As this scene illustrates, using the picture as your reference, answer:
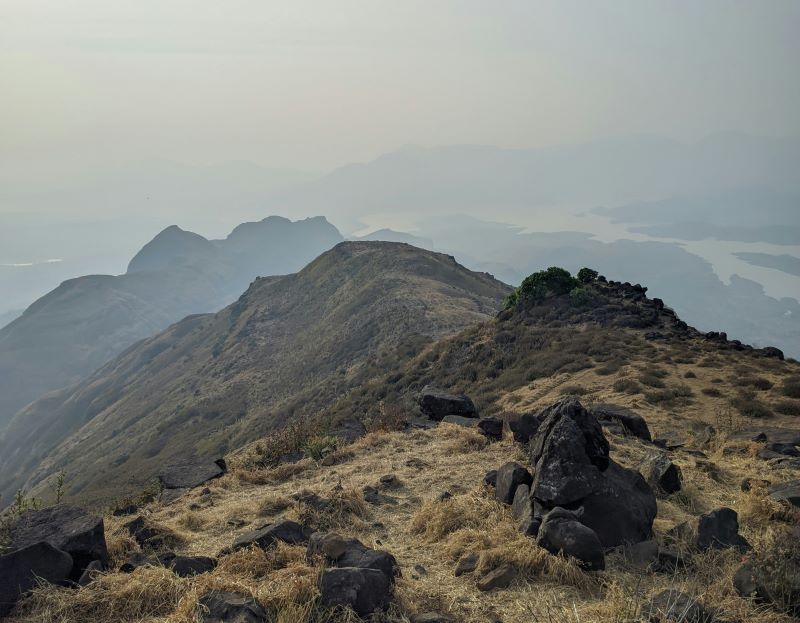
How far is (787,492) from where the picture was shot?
9586mm

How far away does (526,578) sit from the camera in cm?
725

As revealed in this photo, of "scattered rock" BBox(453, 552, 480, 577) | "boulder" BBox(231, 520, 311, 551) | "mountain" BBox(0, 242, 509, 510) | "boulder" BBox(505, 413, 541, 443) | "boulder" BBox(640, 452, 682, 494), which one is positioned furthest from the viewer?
"mountain" BBox(0, 242, 509, 510)

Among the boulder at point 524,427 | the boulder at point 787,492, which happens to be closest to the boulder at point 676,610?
the boulder at point 787,492

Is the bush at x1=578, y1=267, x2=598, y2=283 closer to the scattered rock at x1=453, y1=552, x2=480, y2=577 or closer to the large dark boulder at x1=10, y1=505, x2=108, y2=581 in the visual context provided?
the scattered rock at x1=453, y1=552, x2=480, y2=577

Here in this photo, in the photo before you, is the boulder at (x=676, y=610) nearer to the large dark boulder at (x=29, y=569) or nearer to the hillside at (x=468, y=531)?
the hillside at (x=468, y=531)

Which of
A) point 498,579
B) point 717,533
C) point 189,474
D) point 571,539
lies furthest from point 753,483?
point 189,474

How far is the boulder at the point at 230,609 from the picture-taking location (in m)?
5.90

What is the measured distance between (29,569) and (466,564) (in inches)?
239

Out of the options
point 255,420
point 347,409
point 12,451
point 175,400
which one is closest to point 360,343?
point 255,420

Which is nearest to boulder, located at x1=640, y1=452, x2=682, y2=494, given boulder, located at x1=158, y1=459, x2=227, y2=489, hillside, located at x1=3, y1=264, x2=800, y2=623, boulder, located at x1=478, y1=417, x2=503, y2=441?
hillside, located at x1=3, y1=264, x2=800, y2=623

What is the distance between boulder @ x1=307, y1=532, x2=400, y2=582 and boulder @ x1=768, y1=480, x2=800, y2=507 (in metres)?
7.14

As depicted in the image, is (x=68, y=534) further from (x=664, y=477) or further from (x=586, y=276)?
(x=586, y=276)

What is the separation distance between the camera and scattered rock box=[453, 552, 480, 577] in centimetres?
766

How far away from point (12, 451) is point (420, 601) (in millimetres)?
181954
